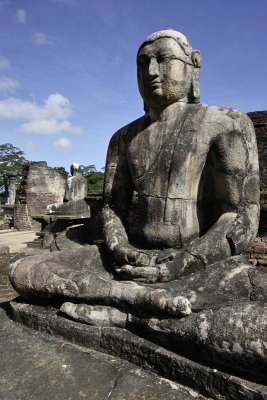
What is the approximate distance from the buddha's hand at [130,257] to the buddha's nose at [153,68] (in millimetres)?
1297

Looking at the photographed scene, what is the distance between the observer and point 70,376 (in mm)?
1614

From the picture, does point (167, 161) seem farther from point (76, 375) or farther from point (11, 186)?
point (11, 186)

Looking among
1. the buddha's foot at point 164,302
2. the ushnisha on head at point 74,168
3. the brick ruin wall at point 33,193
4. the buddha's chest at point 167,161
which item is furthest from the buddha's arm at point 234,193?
the brick ruin wall at point 33,193

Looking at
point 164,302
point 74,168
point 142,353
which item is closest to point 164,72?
point 164,302

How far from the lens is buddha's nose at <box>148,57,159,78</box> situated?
91.5 inches

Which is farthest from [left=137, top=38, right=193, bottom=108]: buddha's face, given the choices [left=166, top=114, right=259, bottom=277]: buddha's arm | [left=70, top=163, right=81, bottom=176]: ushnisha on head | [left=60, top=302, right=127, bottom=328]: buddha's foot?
[left=70, top=163, right=81, bottom=176]: ushnisha on head

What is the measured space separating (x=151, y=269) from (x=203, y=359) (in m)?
0.60

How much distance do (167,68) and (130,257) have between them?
1.43 meters

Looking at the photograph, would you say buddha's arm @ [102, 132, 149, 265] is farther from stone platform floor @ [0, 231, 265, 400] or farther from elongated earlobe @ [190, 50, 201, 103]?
stone platform floor @ [0, 231, 265, 400]

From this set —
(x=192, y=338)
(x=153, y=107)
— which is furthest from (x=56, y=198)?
(x=192, y=338)

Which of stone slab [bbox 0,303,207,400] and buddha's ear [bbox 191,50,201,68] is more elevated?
buddha's ear [bbox 191,50,201,68]

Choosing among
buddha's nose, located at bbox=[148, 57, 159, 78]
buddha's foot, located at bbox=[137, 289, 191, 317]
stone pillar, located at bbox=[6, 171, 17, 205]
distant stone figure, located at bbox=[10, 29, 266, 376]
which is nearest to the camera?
buddha's foot, located at bbox=[137, 289, 191, 317]

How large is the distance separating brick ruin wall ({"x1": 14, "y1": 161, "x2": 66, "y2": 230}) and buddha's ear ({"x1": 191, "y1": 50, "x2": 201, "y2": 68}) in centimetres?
1333

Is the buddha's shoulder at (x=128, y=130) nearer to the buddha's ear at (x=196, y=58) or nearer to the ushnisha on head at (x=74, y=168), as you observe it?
the buddha's ear at (x=196, y=58)
